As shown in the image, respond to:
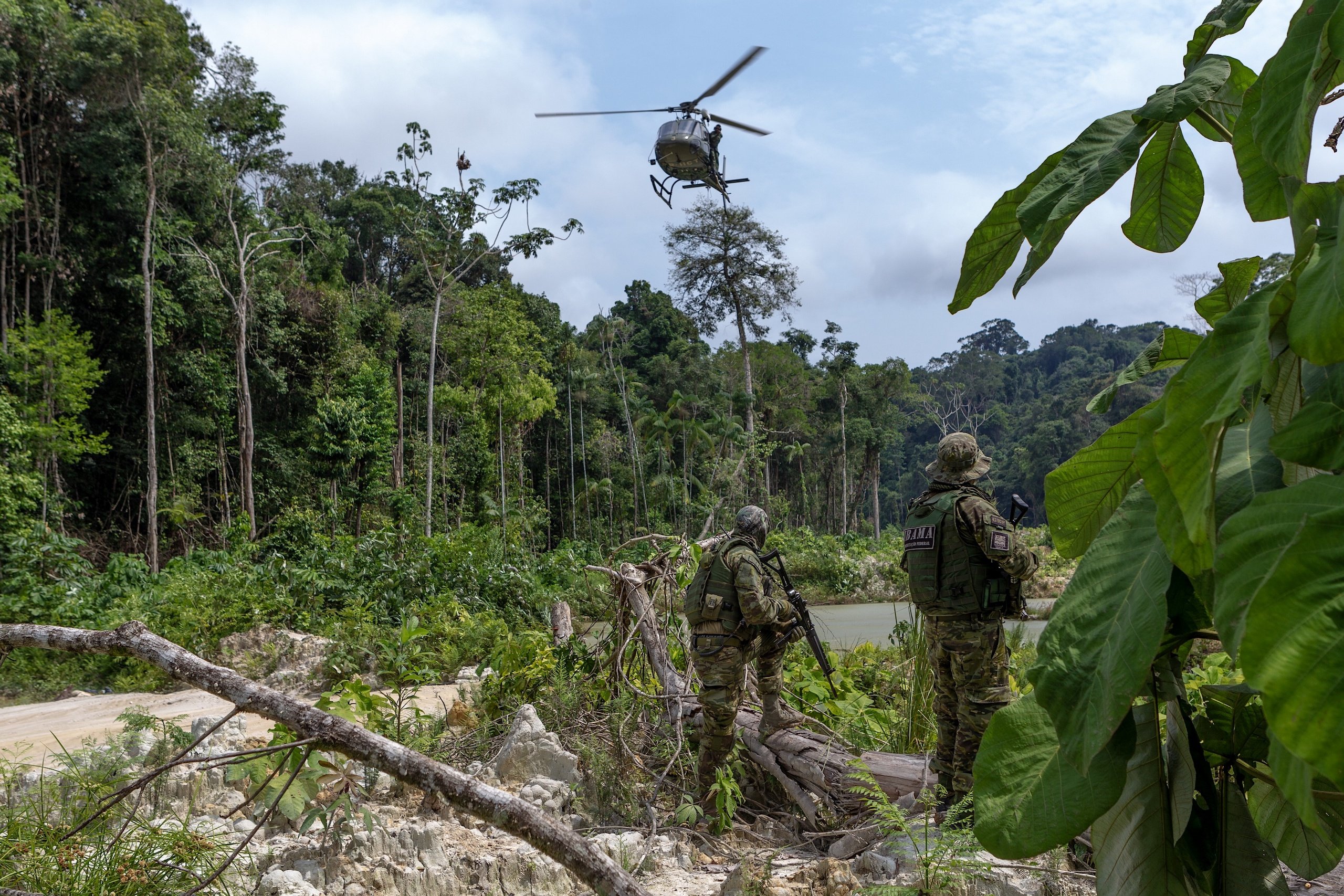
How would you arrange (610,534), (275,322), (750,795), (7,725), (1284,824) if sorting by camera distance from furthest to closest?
(610,534), (275,322), (7,725), (750,795), (1284,824)

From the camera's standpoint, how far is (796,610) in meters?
4.38

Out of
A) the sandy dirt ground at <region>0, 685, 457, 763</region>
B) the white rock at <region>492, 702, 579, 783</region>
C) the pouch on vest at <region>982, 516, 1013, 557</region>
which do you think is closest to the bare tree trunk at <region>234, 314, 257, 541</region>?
the sandy dirt ground at <region>0, 685, 457, 763</region>

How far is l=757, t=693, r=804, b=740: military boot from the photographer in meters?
4.41

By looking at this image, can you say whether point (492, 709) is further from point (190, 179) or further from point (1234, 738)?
point (190, 179)

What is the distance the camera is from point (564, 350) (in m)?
30.7

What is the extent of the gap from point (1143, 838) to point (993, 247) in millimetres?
482

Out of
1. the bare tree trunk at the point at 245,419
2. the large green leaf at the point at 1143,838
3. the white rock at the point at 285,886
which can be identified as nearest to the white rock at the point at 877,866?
the white rock at the point at 285,886

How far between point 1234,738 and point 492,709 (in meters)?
5.10

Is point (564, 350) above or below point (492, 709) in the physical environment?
above

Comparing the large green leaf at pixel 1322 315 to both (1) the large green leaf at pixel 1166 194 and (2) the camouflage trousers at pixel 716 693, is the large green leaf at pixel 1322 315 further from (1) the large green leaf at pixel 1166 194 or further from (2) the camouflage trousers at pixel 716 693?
(2) the camouflage trousers at pixel 716 693

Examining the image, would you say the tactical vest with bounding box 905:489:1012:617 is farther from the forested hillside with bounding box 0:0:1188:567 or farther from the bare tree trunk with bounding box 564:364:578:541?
the bare tree trunk with bounding box 564:364:578:541

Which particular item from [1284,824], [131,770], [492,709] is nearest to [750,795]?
[492,709]

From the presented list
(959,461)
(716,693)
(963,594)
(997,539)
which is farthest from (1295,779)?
(716,693)

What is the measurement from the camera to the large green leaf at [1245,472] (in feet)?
1.69
